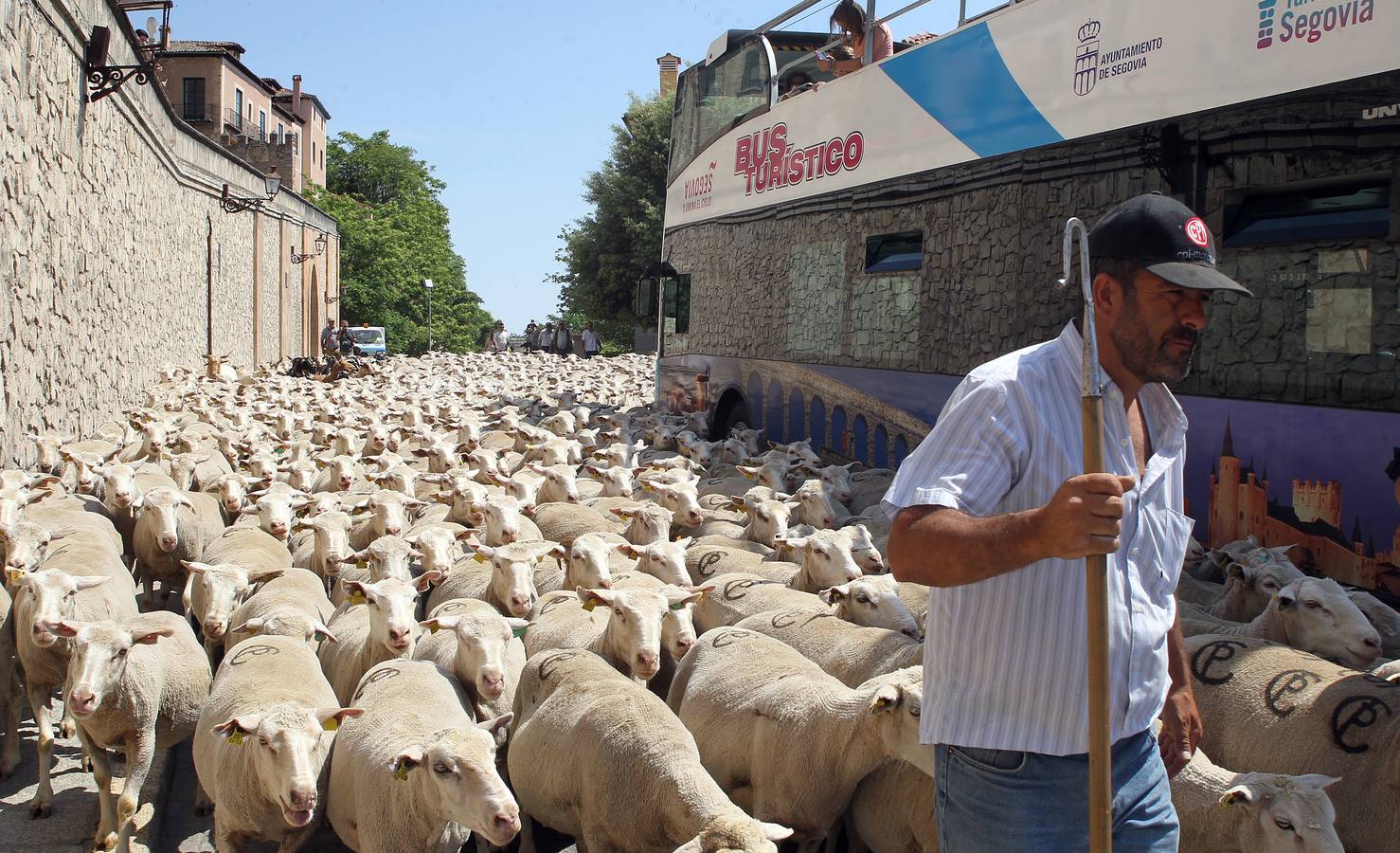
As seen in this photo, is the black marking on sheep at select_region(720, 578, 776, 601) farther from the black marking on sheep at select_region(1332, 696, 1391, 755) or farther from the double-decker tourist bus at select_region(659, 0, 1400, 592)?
the black marking on sheep at select_region(1332, 696, 1391, 755)

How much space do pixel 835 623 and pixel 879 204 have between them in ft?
17.2

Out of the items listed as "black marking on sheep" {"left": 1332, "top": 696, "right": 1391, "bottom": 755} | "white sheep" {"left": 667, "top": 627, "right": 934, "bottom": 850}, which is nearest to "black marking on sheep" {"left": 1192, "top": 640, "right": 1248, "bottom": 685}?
"black marking on sheep" {"left": 1332, "top": 696, "right": 1391, "bottom": 755}

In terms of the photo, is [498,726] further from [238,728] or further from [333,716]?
[238,728]

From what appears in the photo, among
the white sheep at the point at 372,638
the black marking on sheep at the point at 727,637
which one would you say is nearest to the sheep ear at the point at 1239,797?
the black marking on sheep at the point at 727,637

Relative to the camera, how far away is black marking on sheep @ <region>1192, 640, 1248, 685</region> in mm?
5065

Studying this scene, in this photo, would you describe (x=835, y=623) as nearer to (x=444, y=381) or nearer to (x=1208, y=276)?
(x=1208, y=276)

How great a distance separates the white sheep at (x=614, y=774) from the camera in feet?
14.4

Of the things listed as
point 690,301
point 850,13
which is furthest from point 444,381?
point 850,13

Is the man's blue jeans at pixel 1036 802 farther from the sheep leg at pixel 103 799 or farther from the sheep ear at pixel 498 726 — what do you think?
the sheep leg at pixel 103 799

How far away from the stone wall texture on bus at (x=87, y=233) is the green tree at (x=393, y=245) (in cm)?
2998

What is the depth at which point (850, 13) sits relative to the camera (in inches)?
451

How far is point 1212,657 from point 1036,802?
3244 millimetres

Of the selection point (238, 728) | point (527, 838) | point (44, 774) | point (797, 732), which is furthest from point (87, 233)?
point (797, 732)

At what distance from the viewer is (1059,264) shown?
8242 mm
